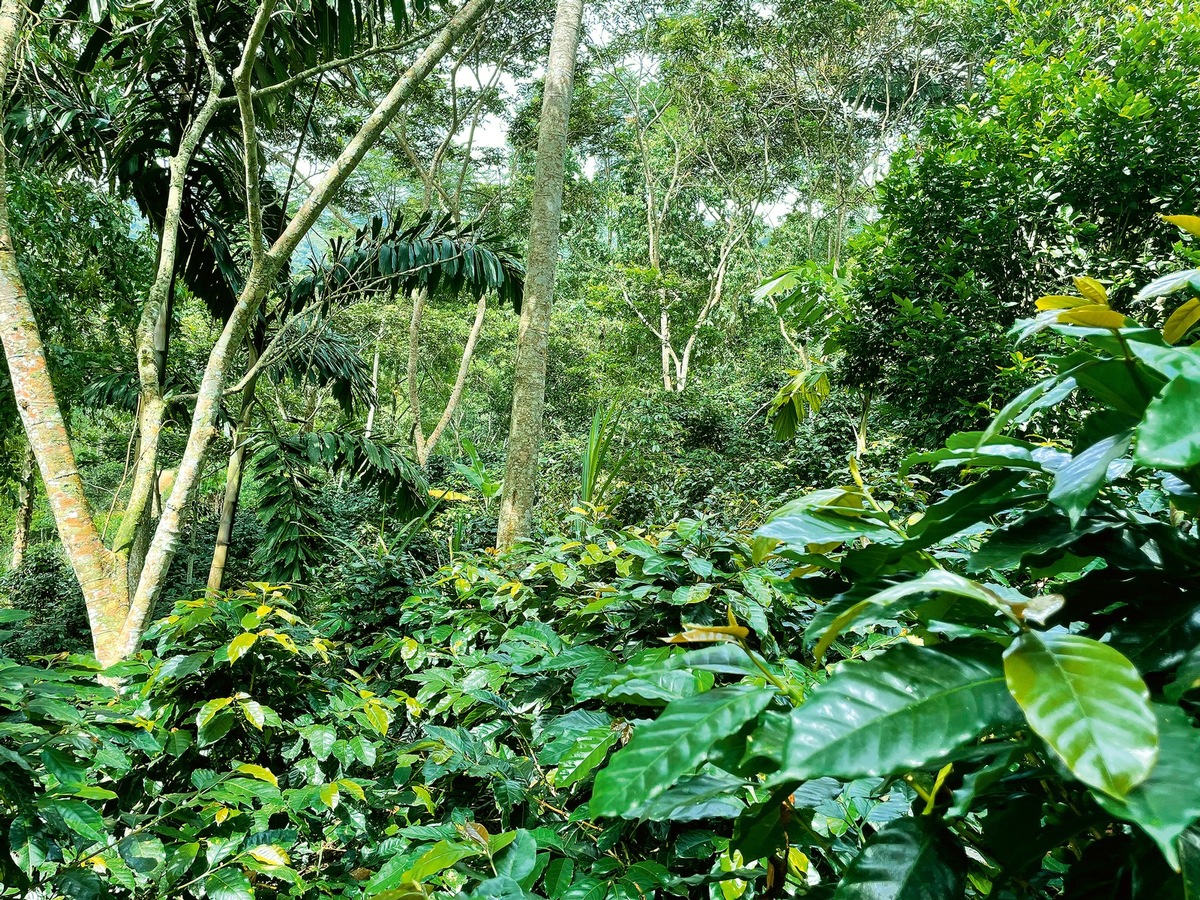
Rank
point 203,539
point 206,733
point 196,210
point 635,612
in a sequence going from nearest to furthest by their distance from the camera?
point 206,733
point 635,612
point 196,210
point 203,539

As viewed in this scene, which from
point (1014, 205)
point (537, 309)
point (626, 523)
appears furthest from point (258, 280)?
point (626, 523)

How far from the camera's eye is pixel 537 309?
3615 millimetres

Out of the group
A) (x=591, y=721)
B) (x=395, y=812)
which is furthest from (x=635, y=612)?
→ (x=395, y=812)

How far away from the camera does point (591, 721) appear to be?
94 centimetres

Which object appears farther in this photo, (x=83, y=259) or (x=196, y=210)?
(x=83, y=259)

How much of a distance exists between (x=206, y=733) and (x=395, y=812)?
39cm

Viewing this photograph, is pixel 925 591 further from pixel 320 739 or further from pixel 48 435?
pixel 48 435

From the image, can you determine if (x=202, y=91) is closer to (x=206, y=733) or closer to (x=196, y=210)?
(x=196, y=210)

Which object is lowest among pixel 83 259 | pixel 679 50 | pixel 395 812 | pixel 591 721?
pixel 395 812

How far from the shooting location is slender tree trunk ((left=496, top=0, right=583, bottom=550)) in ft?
11.2

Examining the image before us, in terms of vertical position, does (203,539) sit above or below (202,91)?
below

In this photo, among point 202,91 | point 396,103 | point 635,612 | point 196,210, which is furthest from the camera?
point 196,210

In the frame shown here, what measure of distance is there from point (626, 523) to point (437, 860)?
646 centimetres

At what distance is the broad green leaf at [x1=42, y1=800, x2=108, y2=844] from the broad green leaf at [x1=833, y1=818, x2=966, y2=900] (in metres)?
0.99
